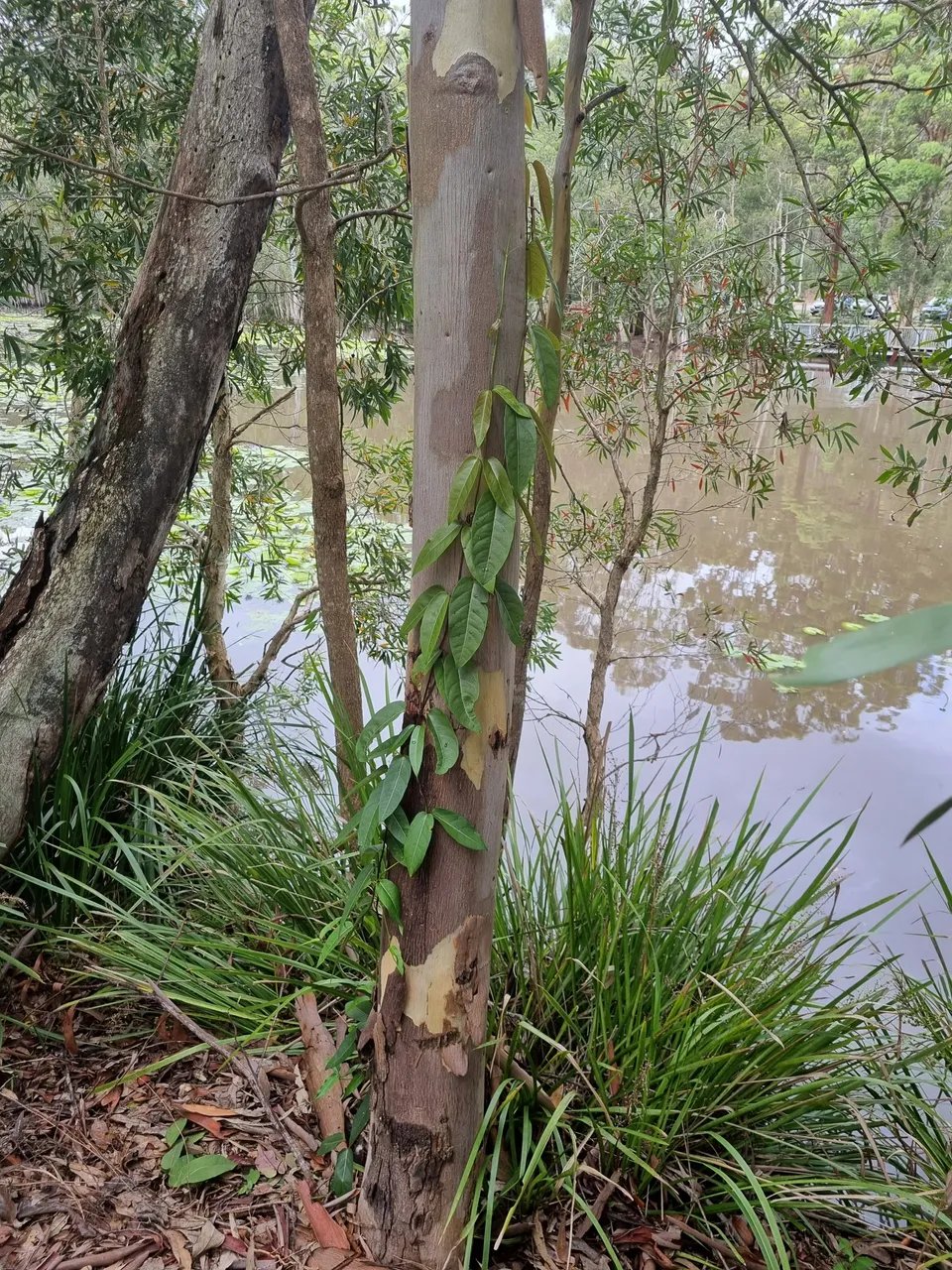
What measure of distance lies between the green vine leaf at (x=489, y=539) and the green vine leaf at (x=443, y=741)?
0.19 metres

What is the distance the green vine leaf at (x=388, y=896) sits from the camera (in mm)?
1224

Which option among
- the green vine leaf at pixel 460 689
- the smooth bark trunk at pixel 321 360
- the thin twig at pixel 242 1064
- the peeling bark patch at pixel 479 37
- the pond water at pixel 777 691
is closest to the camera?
the peeling bark patch at pixel 479 37

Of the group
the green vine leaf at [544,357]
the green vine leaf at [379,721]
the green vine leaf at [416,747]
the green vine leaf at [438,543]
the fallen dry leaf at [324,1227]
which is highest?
the green vine leaf at [544,357]

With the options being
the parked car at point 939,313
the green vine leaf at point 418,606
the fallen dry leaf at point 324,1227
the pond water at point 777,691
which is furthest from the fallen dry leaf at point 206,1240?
the pond water at point 777,691

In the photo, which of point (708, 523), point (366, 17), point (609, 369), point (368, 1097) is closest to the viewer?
point (368, 1097)

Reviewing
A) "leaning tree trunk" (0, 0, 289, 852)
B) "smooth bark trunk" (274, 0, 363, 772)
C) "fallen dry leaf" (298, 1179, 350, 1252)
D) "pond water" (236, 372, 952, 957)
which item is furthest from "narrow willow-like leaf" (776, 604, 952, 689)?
"pond water" (236, 372, 952, 957)

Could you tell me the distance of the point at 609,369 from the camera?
3836 millimetres

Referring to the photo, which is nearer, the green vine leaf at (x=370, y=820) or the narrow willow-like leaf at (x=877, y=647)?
the narrow willow-like leaf at (x=877, y=647)

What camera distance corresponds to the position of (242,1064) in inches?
67.1

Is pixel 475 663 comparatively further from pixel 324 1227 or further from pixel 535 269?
pixel 324 1227

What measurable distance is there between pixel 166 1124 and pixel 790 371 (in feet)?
9.28

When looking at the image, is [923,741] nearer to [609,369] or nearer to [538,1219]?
[609,369]

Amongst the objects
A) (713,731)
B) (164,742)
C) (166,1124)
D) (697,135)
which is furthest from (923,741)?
(166,1124)

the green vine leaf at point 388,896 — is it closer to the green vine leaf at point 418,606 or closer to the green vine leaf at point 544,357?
the green vine leaf at point 418,606
